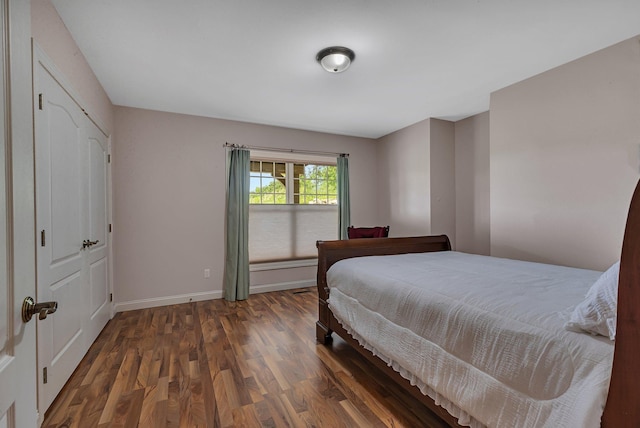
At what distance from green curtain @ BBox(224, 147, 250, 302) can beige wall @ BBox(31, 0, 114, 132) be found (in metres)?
1.51

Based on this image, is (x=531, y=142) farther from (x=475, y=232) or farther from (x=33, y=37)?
(x=33, y=37)

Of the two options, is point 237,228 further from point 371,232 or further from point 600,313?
point 600,313

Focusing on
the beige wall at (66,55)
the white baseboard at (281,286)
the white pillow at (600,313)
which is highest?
the beige wall at (66,55)

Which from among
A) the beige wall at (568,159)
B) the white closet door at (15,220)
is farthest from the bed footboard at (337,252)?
the white closet door at (15,220)

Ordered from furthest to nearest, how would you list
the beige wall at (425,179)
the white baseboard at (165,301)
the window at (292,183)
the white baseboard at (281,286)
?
1. the window at (292,183)
2. the white baseboard at (281,286)
3. the beige wall at (425,179)
4. the white baseboard at (165,301)

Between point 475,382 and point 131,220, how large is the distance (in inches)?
151

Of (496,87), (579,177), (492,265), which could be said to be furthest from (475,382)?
(496,87)

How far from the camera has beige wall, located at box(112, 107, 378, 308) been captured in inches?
140

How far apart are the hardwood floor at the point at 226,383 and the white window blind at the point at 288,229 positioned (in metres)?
1.41

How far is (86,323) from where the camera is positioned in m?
2.47

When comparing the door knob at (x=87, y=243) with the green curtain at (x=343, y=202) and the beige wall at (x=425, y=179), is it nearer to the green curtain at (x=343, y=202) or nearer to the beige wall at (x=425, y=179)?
the green curtain at (x=343, y=202)

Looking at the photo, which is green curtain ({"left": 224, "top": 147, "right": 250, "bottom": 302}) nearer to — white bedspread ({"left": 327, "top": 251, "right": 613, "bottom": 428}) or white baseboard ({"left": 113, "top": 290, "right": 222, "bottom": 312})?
white baseboard ({"left": 113, "top": 290, "right": 222, "bottom": 312})

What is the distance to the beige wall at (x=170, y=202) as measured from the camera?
355 centimetres

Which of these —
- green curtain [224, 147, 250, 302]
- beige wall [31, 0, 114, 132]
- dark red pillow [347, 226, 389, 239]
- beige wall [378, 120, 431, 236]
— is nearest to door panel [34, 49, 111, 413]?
beige wall [31, 0, 114, 132]
